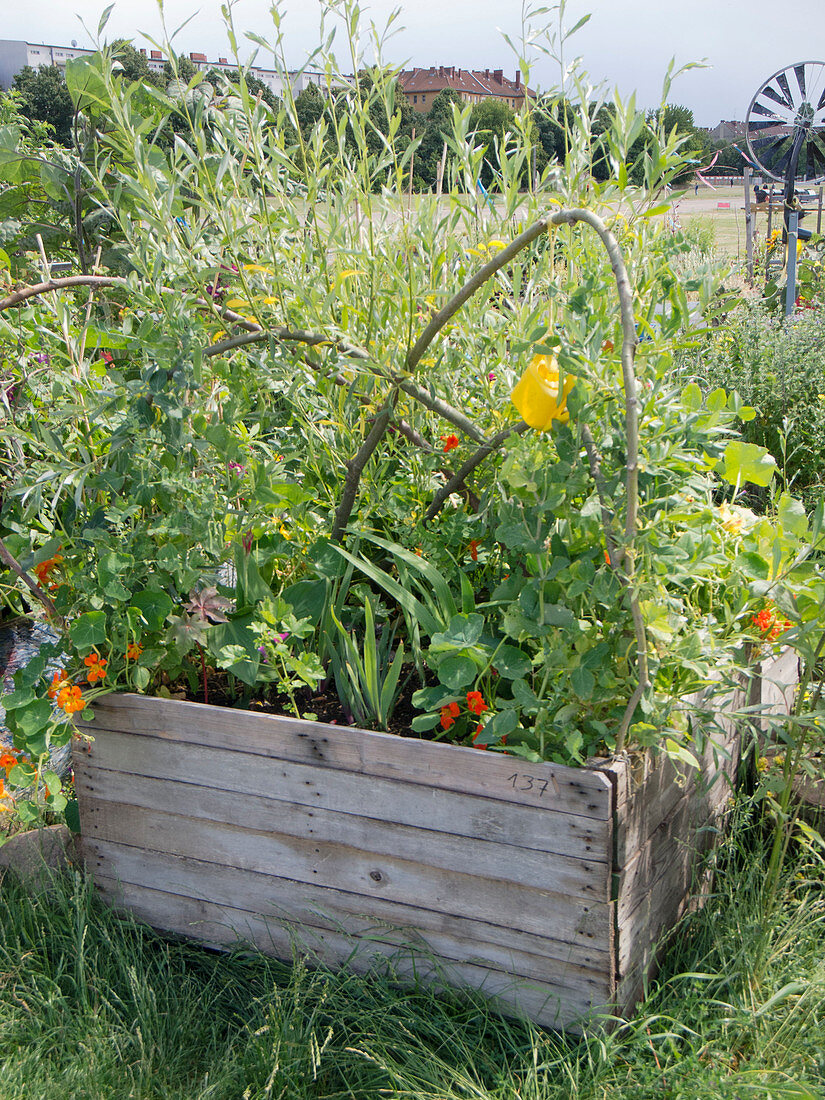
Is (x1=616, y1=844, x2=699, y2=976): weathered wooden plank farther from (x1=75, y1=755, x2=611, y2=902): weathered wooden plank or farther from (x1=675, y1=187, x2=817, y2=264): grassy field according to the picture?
(x1=675, y1=187, x2=817, y2=264): grassy field

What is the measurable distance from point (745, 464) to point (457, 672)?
2.12 feet

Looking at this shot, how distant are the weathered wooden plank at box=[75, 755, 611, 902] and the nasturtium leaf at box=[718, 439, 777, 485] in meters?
0.73

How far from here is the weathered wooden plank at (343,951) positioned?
1.31 m

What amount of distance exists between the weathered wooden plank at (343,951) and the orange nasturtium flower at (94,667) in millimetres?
437

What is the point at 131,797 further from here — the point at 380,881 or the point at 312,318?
the point at 312,318

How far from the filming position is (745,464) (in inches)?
61.5

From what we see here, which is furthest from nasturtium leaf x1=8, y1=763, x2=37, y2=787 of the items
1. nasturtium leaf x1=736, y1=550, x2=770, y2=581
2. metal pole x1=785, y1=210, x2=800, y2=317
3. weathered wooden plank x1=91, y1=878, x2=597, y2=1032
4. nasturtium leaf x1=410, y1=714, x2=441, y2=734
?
metal pole x1=785, y1=210, x2=800, y2=317

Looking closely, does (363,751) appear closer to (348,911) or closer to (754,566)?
(348,911)

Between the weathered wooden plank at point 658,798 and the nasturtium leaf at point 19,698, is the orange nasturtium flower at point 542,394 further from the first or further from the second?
the nasturtium leaf at point 19,698

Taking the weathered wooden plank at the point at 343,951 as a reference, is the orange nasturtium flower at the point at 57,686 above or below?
above

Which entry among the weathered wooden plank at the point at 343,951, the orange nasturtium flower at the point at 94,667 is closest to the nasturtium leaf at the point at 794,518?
the weathered wooden plank at the point at 343,951

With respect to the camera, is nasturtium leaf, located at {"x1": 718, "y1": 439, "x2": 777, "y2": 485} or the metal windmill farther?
the metal windmill

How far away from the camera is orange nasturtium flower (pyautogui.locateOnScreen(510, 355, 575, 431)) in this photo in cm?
117

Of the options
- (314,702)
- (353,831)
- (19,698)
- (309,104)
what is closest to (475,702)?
(353,831)
